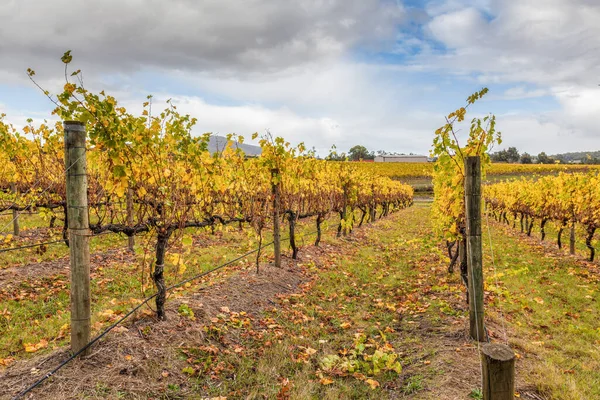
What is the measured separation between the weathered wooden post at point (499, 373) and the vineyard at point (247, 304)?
0.6 inches

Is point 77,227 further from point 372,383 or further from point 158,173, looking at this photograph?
point 372,383

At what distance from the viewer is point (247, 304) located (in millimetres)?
5848

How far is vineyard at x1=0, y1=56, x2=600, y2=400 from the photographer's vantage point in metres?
3.42

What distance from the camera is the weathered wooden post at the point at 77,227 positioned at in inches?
131

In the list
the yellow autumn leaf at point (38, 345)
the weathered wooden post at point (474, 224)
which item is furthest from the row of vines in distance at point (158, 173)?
the weathered wooden post at point (474, 224)

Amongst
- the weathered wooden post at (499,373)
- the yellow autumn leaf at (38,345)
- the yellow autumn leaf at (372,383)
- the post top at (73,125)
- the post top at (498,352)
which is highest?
the post top at (73,125)

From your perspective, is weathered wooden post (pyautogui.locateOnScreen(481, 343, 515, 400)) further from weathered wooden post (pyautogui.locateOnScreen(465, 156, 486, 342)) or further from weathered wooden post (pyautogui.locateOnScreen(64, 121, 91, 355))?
weathered wooden post (pyautogui.locateOnScreen(64, 121, 91, 355))

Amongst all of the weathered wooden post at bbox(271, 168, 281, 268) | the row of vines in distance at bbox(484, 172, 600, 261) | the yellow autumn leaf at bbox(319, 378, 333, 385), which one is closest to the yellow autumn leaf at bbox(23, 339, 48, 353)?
the yellow autumn leaf at bbox(319, 378, 333, 385)

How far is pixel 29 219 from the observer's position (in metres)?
14.4

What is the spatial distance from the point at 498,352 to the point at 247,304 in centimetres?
418

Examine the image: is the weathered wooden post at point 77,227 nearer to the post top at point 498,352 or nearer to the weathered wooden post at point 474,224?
the post top at point 498,352

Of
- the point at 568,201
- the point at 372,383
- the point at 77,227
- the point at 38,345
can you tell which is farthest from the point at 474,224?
the point at 568,201

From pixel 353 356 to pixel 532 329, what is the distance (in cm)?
307

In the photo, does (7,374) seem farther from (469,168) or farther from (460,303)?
(460,303)
